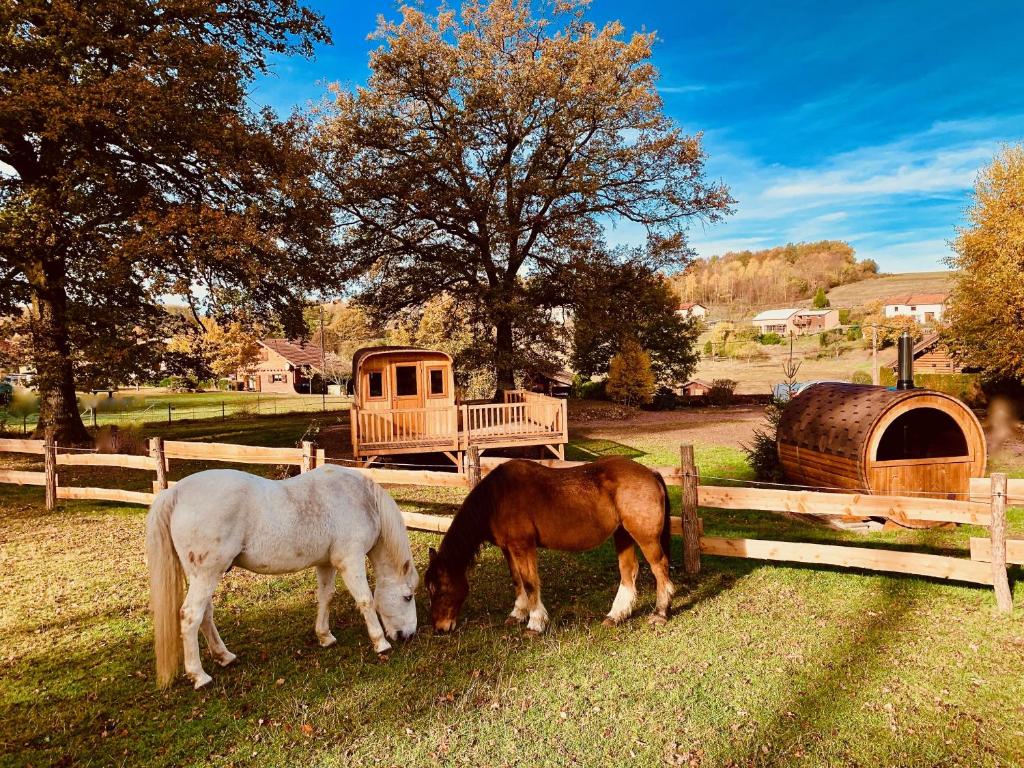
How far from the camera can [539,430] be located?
15.3 metres

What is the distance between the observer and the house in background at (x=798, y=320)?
265ft

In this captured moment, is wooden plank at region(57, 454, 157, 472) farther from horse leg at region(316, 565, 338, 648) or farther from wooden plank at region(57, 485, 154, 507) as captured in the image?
horse leg at region(316, 565, 338, 648)

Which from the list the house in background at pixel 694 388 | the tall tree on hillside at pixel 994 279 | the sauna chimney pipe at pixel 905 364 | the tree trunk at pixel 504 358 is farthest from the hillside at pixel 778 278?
the sauna chimney pipe at pixel 905 364

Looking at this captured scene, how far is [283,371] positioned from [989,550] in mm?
53210

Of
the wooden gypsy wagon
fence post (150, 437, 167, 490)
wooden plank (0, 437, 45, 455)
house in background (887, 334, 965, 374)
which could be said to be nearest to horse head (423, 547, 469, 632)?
fence post (150, 437, 167, 490)

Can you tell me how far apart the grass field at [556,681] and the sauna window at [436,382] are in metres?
9.47

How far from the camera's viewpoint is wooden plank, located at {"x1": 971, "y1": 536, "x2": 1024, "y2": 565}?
5.35m

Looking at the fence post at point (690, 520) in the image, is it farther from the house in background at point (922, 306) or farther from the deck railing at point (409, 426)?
the house in background at point (922, 306)

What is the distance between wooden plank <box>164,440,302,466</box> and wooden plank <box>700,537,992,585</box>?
18.8ft

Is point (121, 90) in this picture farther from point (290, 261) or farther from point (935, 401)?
point (935, 401)

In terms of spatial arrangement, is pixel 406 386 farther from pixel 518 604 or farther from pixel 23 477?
pixel 518 604

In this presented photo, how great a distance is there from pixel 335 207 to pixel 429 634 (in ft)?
57.3

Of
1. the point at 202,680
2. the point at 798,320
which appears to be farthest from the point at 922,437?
the point at 798,320

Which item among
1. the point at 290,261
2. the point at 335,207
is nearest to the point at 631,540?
the point at 290,261
